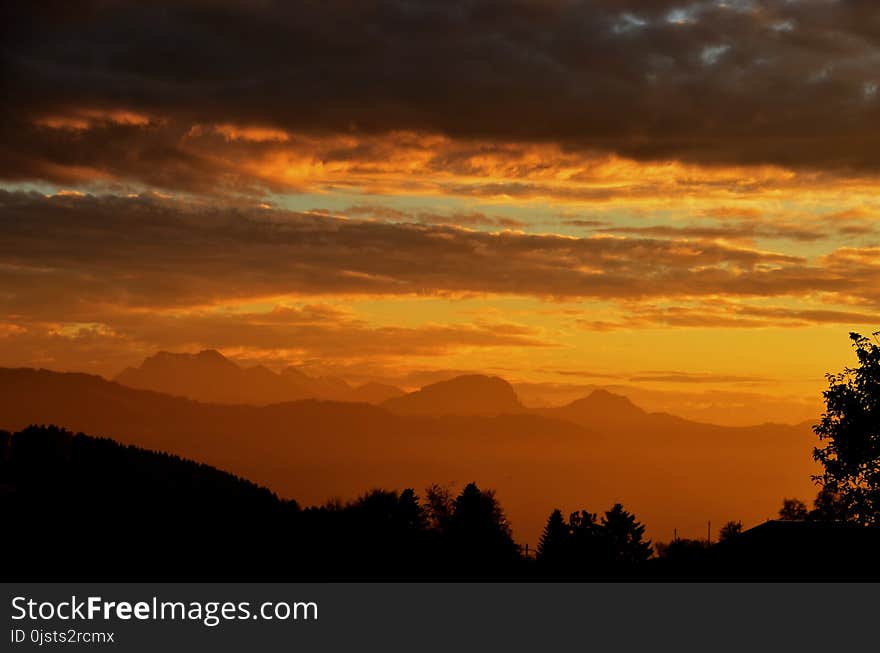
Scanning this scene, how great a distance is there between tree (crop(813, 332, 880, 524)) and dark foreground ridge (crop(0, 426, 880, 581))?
10.7m

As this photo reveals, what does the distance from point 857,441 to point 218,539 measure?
40615 millimetres

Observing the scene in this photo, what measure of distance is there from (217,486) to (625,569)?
49288 millimetres

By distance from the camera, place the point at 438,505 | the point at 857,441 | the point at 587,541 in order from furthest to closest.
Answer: the point at 438,505, the point at 587,541, the point at 857,441

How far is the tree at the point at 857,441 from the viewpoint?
63188 millimetres

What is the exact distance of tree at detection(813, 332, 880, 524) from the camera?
63188 mm

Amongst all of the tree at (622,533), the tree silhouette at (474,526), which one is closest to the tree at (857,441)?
the tree silhouette at (474,526)

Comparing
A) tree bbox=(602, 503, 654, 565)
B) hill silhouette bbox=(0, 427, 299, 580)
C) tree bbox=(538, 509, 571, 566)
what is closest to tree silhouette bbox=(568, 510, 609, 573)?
tree bbox=(538, 509, 571, 566)

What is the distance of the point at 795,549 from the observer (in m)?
51.0

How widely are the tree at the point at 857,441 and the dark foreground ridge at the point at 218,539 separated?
35.0 ft

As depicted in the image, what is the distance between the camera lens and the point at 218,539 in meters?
76.4

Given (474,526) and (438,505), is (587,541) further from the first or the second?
(438,505)

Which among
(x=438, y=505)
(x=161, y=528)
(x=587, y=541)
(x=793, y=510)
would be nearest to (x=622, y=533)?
(x=438, y=505)
